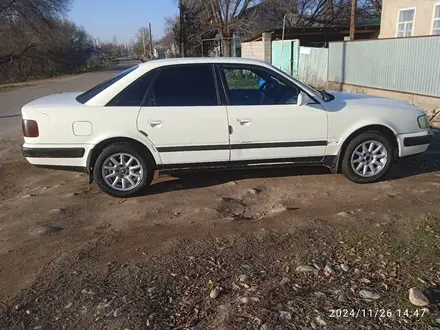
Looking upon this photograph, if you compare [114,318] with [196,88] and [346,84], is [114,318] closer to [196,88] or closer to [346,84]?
[196,88]

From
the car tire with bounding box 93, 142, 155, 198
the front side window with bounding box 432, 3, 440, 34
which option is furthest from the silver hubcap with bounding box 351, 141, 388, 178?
the front side window with bounding box 432, 3, 440, 34

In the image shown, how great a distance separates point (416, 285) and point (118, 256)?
2.41 meters

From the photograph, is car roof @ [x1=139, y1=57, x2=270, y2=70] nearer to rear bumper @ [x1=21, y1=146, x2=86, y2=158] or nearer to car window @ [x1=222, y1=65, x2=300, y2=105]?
car window @ [x1=222, y1=65, x2=300, y2=105]

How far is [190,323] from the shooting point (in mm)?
2693

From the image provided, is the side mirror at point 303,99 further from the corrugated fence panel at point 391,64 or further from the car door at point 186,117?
the corrugated fence panel at point 391,64

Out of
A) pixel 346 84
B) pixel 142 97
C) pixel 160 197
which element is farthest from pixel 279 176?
pixel 346 84

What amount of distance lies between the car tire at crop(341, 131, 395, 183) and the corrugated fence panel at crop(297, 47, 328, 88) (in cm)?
1117

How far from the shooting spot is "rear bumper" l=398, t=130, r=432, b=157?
5.32 meters

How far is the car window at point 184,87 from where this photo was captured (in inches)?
191

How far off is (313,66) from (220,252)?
1471cm

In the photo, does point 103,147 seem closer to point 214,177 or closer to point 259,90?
point 214,177

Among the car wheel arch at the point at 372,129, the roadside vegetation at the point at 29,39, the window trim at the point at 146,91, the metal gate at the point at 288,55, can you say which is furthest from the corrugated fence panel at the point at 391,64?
the roadside vegetation at the point at 29,39

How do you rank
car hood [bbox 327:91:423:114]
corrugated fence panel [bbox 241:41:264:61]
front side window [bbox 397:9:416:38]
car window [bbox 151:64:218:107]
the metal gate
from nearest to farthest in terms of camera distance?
car window [bbox 151:64:218:107]
car hood [bbox 327:91:423:114]
front side window [bbox 397:9:416:38]
the metal gate
corrugated fence panel [bbox 241:41:264:61]

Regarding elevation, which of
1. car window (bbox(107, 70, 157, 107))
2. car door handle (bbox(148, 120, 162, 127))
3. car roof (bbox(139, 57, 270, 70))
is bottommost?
car door handle (bbox(148, 120, 162, 127))
